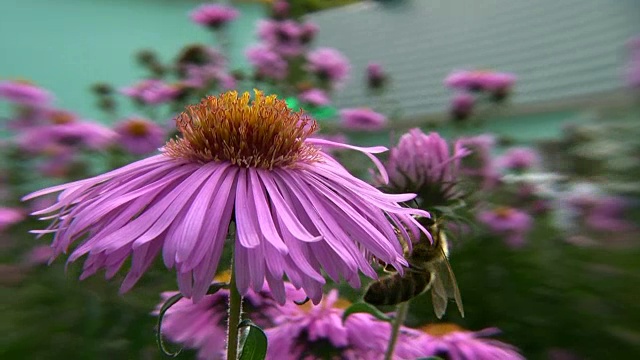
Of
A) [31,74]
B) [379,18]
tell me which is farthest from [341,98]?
[31,74]

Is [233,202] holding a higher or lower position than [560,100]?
higher

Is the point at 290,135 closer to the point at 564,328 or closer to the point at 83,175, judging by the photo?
the point at 564,328

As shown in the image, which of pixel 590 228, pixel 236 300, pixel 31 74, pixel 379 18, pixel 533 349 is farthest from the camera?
pixel 379 18

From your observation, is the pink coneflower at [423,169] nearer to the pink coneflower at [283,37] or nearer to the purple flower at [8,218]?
the purple flower at [8,218]

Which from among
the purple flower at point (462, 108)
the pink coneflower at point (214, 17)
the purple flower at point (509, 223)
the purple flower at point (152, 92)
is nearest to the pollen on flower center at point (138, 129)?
the purple flower at point (152, 92)

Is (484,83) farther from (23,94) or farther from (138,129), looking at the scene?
(23,94)

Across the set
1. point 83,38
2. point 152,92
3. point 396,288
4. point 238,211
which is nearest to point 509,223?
point 152,92

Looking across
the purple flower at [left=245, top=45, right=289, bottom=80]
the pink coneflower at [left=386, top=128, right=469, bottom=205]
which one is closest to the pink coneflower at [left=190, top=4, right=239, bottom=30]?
the purple flower at [left=245, top=45, right=289, bottom=80]
